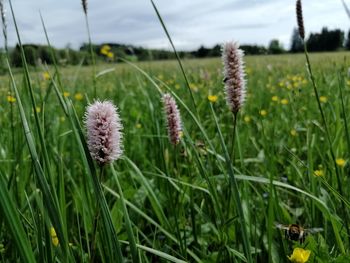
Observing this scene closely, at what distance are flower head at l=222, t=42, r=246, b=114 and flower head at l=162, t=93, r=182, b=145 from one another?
0.16 meters

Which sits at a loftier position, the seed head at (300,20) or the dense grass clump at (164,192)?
the seed head at (300,20)

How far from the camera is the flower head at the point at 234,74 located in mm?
1144

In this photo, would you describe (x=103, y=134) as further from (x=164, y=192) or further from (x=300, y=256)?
(x=164, y=192)

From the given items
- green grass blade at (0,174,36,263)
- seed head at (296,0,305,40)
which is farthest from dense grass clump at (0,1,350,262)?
seed head at (296,0,305,40)

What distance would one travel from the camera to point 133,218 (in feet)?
5.41

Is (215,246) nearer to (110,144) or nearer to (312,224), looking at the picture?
(312,224)

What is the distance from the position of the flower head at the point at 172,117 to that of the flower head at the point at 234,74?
0.16 meters

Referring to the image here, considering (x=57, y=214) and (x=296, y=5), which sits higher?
(x=296, y=5)

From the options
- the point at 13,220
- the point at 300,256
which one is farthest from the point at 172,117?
the point at 13,220

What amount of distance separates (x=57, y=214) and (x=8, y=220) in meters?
0.13

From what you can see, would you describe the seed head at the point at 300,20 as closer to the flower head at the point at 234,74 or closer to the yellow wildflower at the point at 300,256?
the flower head at the point at 234,74

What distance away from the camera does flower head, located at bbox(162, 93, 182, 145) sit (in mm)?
1236

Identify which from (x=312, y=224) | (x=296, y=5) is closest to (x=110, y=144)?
(x=296, y=5)

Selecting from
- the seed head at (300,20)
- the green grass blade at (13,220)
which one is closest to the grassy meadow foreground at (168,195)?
the green grass blade at (13,220)
